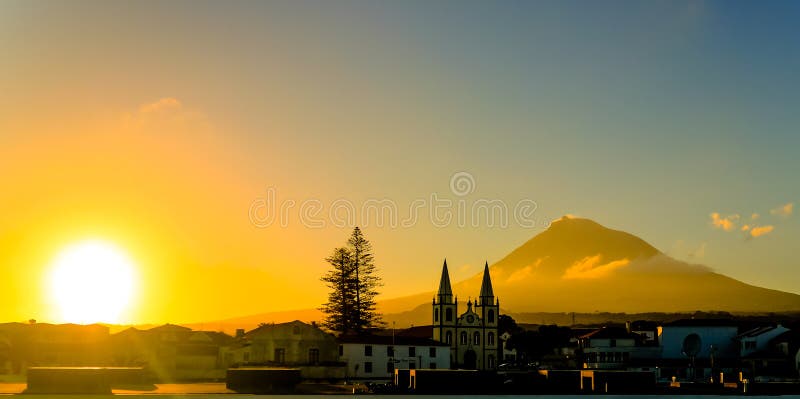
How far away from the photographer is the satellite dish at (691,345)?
364 feet

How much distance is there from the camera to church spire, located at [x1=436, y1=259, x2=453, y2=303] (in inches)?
4594

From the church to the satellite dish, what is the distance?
68.8 feet

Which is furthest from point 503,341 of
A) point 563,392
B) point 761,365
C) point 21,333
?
point 21,333

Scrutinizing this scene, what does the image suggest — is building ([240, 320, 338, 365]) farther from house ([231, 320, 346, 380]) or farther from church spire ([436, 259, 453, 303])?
church spire ([436, 259, 453, 303])

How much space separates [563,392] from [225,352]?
29.7 metres

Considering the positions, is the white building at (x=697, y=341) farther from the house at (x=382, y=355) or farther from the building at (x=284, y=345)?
the building at (x=284, y=345)

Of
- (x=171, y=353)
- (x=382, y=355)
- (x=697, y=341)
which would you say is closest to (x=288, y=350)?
(x=382, y=355)

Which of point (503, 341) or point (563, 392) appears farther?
point (503, 341)

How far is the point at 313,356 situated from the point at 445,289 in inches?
1230

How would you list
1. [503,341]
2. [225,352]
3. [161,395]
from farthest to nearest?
[503,341], [225,352], [161,395]

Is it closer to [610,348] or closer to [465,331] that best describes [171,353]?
[465,331]

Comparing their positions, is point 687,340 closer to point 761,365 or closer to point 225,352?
point 761,365

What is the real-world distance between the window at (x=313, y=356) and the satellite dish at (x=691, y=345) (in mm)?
43644

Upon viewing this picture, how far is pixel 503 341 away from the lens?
130m
